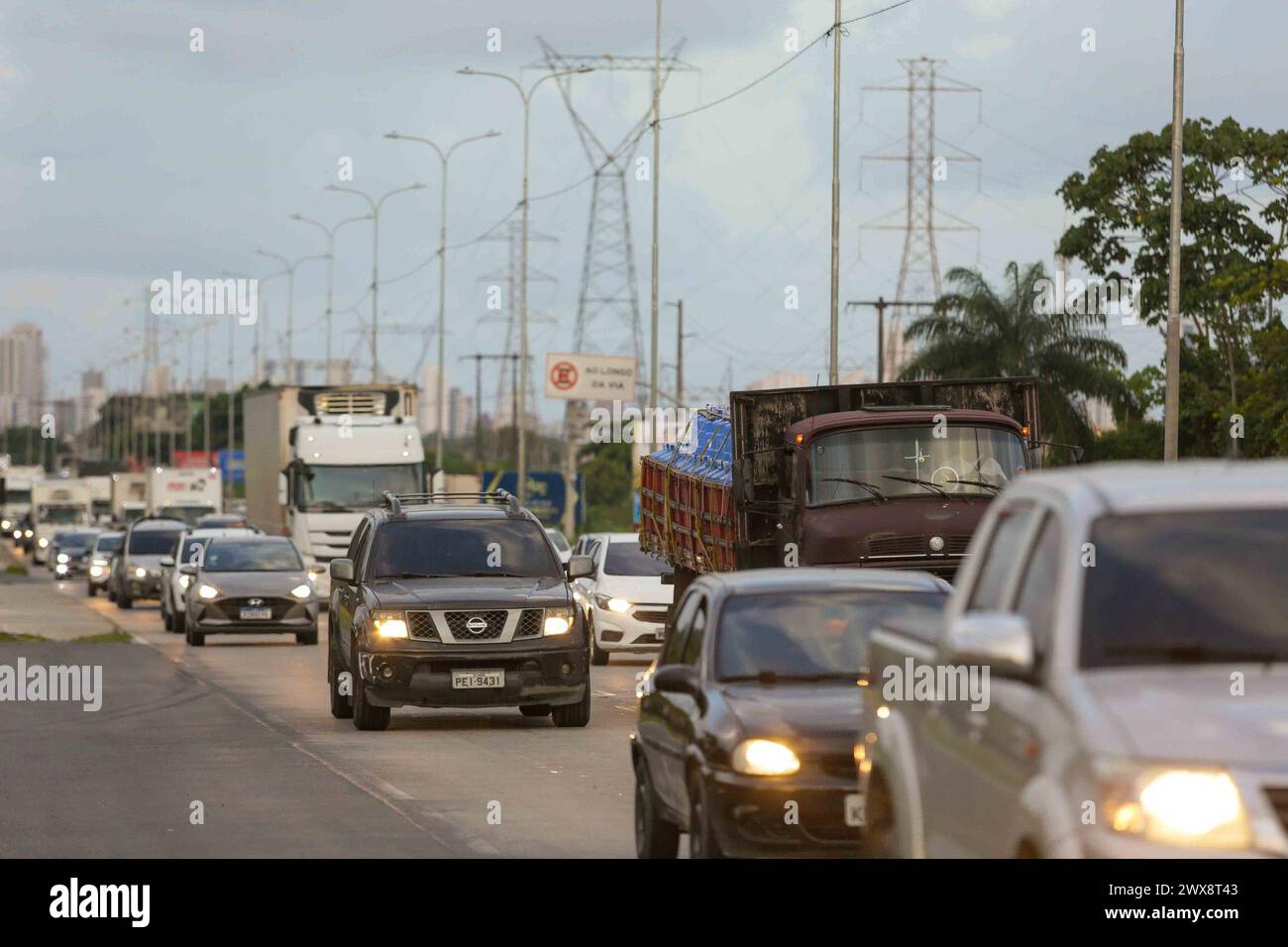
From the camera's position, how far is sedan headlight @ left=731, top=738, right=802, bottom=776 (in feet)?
33.9

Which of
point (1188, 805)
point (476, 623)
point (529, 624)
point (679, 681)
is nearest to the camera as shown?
point (1188, 805)

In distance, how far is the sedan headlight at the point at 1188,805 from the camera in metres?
5.84

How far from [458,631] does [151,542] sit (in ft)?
111

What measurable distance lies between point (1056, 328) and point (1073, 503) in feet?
188

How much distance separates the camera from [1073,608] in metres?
6.54

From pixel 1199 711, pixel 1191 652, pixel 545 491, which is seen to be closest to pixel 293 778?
pixel 1191 652

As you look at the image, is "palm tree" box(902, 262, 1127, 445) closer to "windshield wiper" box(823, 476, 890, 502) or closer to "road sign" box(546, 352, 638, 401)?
"road sign" box(546, 352, 638, 401)

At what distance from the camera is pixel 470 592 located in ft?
68.7

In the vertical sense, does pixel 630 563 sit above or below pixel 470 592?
below

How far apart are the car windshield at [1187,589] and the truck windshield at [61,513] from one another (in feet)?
338

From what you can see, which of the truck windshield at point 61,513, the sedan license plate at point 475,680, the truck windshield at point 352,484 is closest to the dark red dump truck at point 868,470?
the sedan license plate at point 475,680

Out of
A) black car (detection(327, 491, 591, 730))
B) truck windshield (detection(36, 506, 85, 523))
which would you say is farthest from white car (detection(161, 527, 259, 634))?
truck windshield (detection(36, 506, 85, 523))

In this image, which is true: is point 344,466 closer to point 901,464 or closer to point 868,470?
point 868,470

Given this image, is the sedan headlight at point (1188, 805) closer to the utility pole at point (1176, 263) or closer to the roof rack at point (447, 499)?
the roof rack at point (447, 499)
